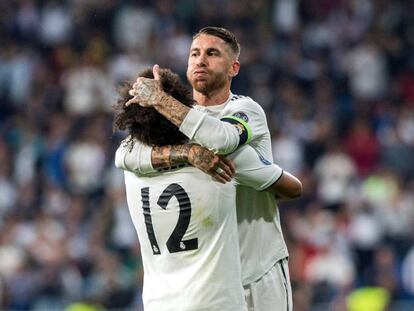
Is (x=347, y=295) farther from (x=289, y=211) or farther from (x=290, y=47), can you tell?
(x=290, y=47)

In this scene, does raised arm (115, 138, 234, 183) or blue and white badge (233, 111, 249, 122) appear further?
blue and white badge (233, 111, 249, 122)

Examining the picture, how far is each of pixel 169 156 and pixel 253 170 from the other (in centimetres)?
36

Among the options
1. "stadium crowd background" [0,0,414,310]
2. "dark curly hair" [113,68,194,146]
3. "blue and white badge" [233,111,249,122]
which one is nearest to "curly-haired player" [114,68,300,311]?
"dark curly hair" [113,68,194,146]

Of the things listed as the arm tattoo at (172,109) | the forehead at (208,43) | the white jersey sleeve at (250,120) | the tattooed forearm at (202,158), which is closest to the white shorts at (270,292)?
the white jersey sleeve at (250,120)

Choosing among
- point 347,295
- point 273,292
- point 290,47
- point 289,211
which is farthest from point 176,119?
point 290,47

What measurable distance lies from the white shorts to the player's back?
22 cm

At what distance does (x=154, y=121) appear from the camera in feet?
15.9

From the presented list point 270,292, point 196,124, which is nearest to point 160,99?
point 196,124

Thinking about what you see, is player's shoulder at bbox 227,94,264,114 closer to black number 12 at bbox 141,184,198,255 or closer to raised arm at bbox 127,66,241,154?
raised arm at bbox 127,66,241,154

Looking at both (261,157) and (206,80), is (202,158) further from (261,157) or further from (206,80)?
(206,80)

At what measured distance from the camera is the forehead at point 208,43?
16.9ft

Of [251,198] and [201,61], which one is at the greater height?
[201,61]

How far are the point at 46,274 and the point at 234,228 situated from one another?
23.3ft

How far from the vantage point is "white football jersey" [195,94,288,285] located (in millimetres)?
5051
